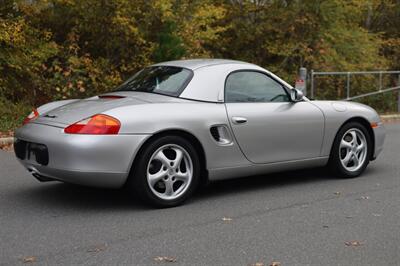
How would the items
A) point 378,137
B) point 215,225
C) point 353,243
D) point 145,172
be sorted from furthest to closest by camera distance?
point 378,137, point 145,172, point 215,225, point 353,243

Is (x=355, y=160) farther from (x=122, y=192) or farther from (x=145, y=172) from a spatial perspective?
(x=145, y=172)

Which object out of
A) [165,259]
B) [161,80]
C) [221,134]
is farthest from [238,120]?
[165,259]

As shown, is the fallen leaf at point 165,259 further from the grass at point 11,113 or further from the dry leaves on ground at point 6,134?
the grass at point 11,113

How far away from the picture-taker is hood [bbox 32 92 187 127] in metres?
5.45

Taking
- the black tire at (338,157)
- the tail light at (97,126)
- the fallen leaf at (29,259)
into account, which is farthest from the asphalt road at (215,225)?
the tail light at (97,126)

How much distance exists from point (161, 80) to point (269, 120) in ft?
3.92

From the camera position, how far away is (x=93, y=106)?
5660 mm

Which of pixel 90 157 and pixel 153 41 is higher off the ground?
pixel 153 41

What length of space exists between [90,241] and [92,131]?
1.08m

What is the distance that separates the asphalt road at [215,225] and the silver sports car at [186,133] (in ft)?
0.99

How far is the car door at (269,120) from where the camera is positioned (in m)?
6.06

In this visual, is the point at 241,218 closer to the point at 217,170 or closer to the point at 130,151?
the point at 217,170

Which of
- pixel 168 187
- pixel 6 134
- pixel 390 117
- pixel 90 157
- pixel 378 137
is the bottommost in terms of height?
pixel 390 117

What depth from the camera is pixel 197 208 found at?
→ 564 cm
